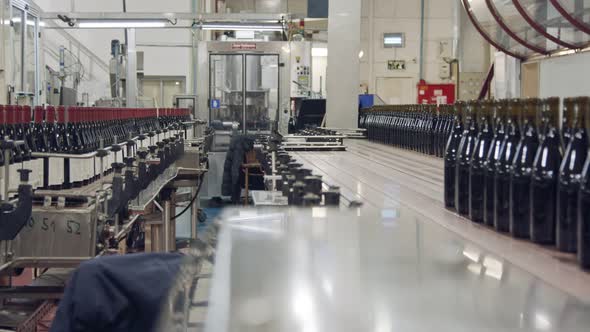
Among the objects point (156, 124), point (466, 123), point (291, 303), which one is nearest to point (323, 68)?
point (156, 124)

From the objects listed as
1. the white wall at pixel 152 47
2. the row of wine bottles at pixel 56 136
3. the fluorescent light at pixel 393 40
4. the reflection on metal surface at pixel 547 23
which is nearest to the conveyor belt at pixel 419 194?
the reflection on metal surface at pixel 547 23

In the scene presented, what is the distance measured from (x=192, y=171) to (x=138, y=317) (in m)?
4.85

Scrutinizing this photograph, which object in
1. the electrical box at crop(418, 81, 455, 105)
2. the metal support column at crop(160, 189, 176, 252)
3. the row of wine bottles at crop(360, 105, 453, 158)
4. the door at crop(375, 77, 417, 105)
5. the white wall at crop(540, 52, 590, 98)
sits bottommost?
the metal support column at crop(160, 189, 176, 252)

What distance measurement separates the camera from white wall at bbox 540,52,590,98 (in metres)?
2.55

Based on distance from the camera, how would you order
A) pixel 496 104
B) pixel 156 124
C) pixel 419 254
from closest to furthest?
pixel 419 254, pixel 496 104, pixel 156 124

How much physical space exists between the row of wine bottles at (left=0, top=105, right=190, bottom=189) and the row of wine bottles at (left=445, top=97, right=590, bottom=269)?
5.48 feet

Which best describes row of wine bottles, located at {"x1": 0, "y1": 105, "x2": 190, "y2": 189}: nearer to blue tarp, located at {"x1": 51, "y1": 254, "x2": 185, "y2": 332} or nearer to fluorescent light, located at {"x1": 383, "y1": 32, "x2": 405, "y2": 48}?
blue tarp, located at {"x1": 51, "y1": 254, "x2": 185, "y2": 332}

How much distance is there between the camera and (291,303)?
70 cm

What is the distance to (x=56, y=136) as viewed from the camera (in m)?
3.76

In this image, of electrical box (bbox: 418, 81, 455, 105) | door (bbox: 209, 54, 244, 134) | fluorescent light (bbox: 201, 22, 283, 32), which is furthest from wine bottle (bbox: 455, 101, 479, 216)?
electrical box (bbox: 418, 81, 455, 105)

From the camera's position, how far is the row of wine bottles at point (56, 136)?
9.80 feet

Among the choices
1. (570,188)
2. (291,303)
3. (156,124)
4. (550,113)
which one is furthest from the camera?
(156,124)

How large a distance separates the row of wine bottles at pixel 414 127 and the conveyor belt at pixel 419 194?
8 centimetres

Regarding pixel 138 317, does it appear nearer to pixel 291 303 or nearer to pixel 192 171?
pixel 291 303
